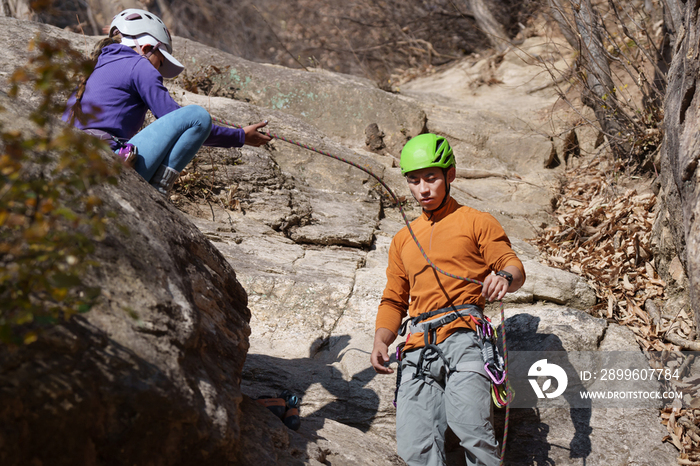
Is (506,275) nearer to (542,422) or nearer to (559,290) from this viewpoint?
(542,422)

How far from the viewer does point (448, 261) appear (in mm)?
3016

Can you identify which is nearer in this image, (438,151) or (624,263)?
(438,151)

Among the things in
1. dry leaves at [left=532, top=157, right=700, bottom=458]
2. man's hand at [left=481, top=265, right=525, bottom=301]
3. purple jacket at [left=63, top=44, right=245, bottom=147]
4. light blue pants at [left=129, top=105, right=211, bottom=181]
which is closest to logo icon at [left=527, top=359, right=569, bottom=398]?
dry leaves at [left=532, top=157, right=700, bottom=458]

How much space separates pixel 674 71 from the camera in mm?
4191

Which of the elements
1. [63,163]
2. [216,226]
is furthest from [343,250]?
[63,163]

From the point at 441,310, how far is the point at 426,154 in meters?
0.88

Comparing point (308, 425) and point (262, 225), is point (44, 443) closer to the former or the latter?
point (308, 425)

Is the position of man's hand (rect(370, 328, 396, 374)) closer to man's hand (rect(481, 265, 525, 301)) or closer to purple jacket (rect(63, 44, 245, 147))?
man's hand (rect(481, 265, 525, 301))

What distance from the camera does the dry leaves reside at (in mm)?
3504

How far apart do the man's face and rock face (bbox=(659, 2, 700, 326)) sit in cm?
163

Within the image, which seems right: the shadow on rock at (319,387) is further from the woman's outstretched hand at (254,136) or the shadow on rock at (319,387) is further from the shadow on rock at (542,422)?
the woman's outstretched hand at (254,136)

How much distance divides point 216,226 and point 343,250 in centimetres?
124

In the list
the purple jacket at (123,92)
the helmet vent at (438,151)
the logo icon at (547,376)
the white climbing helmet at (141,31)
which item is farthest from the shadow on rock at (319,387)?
the white climbing helmet at (141,31)

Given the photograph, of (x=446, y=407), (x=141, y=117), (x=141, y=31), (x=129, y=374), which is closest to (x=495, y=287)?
(x=446, y=407)
